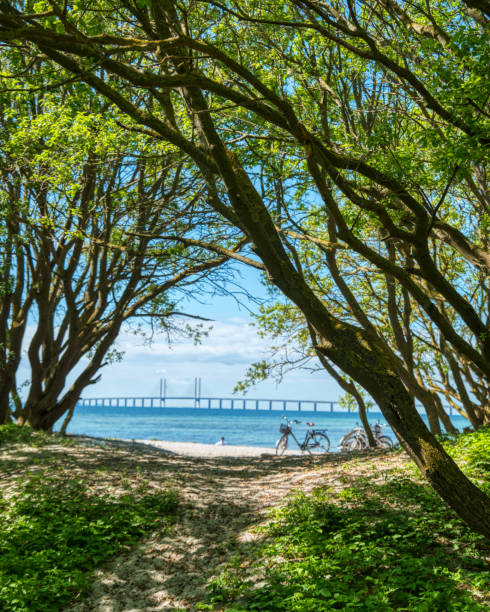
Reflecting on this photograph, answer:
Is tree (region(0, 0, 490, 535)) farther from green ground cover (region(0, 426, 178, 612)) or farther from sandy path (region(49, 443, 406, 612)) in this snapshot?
green ground cover (region(0, 426, 178, 612))

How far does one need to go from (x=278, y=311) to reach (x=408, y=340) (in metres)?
5.25

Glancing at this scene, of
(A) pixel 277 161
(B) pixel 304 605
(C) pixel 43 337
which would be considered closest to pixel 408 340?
(A) pixel 277 161

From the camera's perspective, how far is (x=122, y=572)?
5750 millimetres

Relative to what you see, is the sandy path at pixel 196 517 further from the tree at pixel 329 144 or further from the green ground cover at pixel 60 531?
the tree at pixel 329 144

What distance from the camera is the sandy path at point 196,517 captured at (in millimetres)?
5320

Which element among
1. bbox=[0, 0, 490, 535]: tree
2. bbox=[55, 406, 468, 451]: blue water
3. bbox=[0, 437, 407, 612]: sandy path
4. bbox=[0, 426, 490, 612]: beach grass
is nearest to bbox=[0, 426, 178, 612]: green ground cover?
bbox=[0, 426, 490, 612]: beach grass

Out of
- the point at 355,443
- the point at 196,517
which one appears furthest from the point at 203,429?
the point at 196,517

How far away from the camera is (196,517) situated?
24.0 ft

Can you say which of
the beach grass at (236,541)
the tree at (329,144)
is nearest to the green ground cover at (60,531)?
the beach grass at (236,541)

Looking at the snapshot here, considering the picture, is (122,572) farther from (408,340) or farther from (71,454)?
(408,340)

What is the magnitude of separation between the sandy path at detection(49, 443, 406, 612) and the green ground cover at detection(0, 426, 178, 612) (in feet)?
0.75

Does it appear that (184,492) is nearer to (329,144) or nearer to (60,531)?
(60,531)

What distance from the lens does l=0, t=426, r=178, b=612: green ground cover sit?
5.11 metres

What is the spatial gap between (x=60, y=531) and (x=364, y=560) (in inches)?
146
